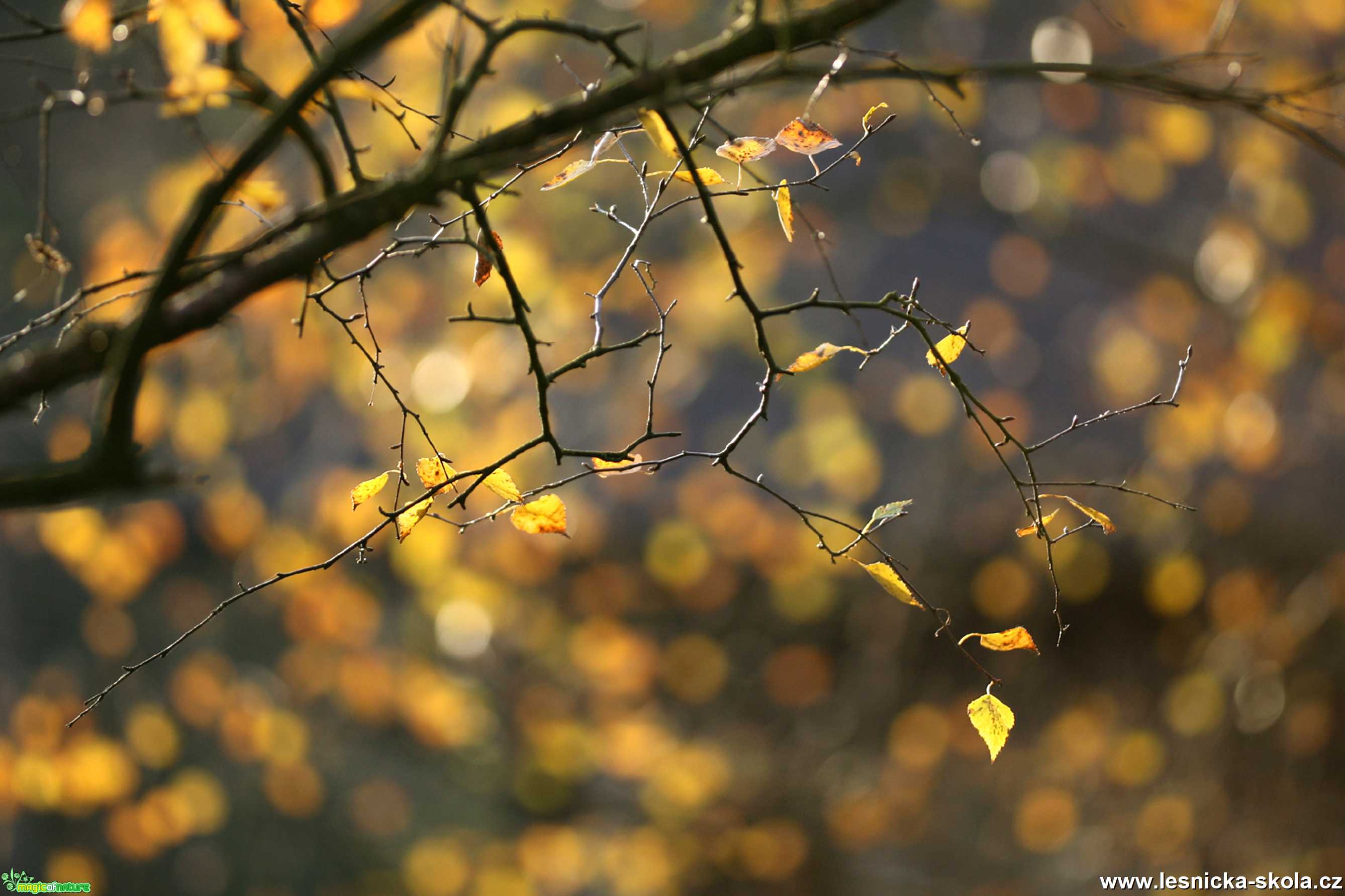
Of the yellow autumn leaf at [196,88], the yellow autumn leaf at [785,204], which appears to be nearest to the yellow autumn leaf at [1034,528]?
the yellow autumn leaf at [785,204]

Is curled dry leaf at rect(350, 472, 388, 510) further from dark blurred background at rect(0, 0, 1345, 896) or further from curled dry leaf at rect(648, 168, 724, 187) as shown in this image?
dark blurred background at rect(0, 0, 1345, 896)

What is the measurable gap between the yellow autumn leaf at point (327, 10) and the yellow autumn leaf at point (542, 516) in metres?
0.71

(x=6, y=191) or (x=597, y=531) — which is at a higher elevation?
(x=6, y=191)

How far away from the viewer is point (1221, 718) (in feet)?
14.4

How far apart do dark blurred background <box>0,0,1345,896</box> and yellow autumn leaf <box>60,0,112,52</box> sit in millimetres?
3100

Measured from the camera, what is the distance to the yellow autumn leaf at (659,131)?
99 centimetres

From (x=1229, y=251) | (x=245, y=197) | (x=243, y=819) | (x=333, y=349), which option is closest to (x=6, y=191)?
(x=333, y=349)

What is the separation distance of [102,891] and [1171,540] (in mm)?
6067

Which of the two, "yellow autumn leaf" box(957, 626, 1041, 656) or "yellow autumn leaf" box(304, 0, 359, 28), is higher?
"yellow autumn leaf" box(304, 0, 359, 28)

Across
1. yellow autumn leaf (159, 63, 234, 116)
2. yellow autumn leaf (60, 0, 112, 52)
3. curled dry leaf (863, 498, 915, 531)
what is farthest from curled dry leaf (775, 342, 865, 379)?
yellow autumn leaf (60, 0, 112, 52)

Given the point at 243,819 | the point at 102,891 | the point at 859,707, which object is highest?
the point at 859,707

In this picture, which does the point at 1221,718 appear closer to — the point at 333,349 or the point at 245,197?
the point at 245,197

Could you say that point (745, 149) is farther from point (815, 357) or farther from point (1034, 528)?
point (1034, 528)

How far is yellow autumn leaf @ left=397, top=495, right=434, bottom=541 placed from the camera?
3.87ft
